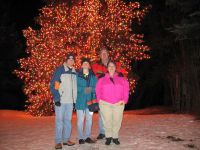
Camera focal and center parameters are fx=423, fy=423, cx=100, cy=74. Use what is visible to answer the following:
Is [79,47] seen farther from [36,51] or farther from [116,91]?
[116,91]

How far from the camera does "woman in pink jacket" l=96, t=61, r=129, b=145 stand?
29.0ft

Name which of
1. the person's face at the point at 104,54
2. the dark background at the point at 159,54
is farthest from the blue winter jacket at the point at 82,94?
the dark background at the point at 159,54

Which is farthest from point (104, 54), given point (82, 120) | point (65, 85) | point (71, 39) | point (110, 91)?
point (71, 39)

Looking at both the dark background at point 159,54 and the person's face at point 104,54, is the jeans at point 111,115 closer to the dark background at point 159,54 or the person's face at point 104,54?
the person's face at point 104,54

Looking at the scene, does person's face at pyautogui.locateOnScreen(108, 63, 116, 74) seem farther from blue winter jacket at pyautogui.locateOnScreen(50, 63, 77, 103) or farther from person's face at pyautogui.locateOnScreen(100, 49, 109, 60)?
blue winter jacket at pyautogui.locateOnScreen(50, 63, 77, 103)

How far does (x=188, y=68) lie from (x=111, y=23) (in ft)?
12.2

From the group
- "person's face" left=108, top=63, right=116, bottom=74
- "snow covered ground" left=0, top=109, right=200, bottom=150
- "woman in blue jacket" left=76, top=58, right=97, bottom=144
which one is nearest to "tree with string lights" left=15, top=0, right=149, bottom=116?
"snow covered ground" left=0, top=109, right=200, bottom=150

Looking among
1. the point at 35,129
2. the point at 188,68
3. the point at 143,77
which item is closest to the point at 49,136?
the point at 35,129

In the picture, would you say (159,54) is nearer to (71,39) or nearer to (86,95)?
(71,39)

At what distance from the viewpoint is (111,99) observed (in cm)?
883

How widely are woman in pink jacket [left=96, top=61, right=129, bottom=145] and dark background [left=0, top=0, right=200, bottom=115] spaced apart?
398cm

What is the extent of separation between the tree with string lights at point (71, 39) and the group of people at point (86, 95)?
8.02m

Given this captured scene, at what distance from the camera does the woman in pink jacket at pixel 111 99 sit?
8836 mm

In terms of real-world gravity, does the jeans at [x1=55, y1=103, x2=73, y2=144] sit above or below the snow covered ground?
above
